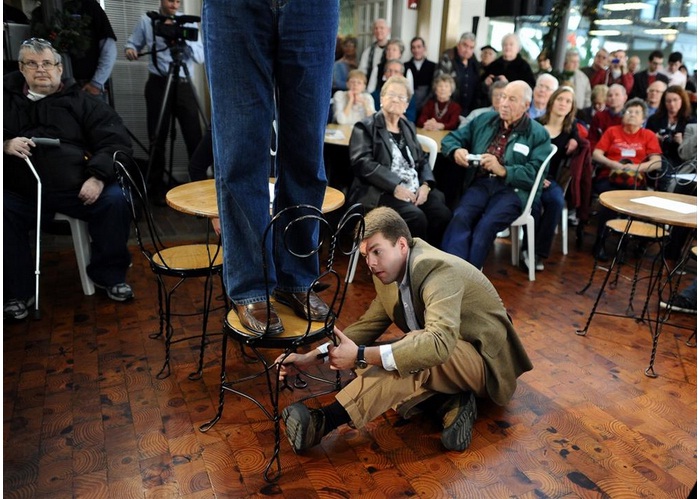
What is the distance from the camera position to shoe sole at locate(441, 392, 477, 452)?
5.59 ft

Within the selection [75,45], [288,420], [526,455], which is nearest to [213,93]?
[288,420]

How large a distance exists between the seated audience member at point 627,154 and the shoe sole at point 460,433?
2527 millimetres

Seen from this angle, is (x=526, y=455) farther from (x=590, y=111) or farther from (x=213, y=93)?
(x=590, y=111)

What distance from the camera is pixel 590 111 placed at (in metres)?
5.09

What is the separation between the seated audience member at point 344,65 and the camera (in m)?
5.03

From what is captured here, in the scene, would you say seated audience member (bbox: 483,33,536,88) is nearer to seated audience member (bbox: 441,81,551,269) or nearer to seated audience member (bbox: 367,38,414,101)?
seated audience member (bbox: 367,38,414,101)

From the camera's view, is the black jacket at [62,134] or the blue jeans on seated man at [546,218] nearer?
the black jacket at [62,134]

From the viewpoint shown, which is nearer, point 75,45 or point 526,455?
point 526,455

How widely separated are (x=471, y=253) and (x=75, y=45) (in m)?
3.16

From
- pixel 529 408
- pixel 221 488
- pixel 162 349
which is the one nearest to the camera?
pixel 221 488

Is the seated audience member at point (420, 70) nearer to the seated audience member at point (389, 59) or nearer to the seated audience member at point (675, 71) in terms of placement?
the seated audience member at point (389, 59)

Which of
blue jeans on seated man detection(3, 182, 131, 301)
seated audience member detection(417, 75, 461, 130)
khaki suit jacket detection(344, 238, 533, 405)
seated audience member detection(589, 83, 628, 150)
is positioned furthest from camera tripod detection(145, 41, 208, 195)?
seated audience member detection(589, 83, 628, 150)

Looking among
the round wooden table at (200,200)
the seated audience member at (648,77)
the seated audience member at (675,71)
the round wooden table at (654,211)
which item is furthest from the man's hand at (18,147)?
the seated audience member at (675,71)

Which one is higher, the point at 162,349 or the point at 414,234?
the point at 414,234
